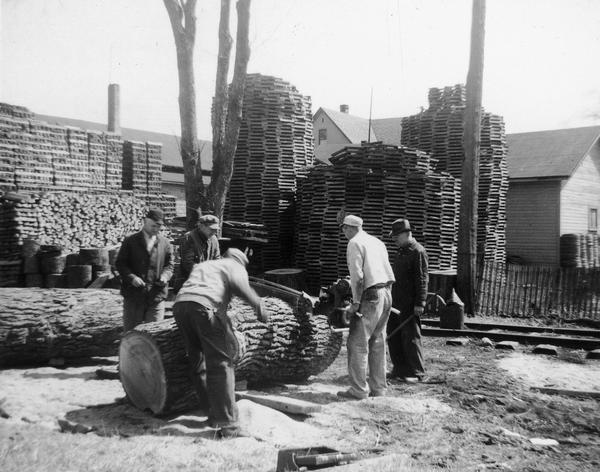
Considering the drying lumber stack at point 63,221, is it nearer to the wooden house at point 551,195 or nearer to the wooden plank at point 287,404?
the wooden plank at point 287,404

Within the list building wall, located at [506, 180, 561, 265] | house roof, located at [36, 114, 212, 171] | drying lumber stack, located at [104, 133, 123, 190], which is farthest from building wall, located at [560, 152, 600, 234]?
drying lumber stack, located at [104, 133, 123, 190]

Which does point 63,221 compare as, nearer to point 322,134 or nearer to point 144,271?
point 144,271

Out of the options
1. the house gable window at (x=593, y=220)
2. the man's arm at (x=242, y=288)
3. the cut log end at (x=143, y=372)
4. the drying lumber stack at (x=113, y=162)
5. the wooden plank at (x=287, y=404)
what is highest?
the drying lumber stack at (x=113, y=162)

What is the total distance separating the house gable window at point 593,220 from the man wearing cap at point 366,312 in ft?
78.0

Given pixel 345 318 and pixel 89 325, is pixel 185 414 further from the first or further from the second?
pixel 89 325

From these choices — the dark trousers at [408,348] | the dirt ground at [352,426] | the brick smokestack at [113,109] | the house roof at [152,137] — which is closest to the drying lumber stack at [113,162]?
the dirt ground at [352,426]

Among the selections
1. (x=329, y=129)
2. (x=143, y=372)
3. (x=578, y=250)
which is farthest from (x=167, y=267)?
(x=329, y=129)

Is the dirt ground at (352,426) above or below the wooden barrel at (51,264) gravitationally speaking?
below

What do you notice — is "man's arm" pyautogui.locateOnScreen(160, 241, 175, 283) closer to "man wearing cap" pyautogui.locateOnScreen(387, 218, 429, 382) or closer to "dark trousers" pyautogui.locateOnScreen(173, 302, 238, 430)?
"dark trousers" pyautogui.locateOnScreen(173, 302, 238, 430)

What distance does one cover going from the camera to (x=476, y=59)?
12.9 meters

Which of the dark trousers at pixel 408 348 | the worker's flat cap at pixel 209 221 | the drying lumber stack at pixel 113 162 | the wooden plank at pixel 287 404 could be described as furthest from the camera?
the drying lumber stack at pixel 113 162

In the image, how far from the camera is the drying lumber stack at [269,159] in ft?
55.7

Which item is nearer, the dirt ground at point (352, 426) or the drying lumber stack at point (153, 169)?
the dirt ground at point (352, 426)

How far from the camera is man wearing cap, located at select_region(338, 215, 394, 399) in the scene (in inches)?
257
